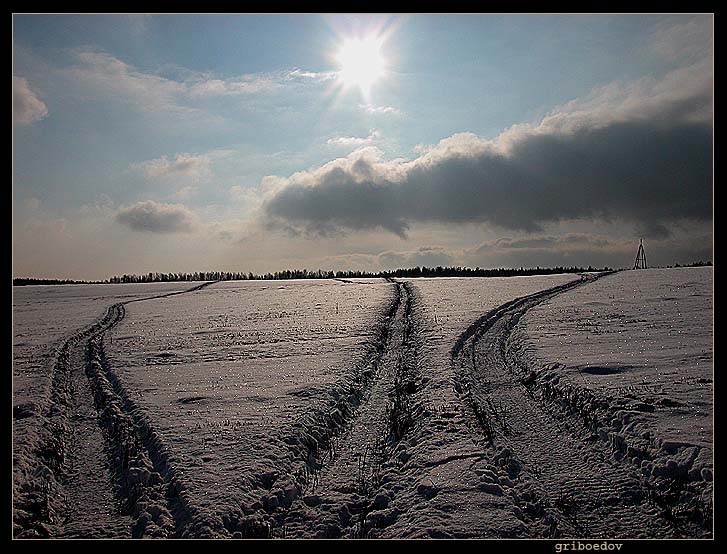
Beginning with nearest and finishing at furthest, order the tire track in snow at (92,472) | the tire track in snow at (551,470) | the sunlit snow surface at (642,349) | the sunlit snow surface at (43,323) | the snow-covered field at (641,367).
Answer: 1. the tire track in snow at (551,470)
2. the tire track in snow at (92,472)
3. the snow-covered field at (641,367)
4. the sunlit snow surface at (642,349)
5. the sunlit snow surface at (43,323)

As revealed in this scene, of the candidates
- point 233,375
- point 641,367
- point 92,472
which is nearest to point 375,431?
point 92,472

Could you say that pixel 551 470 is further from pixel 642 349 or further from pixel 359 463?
pixel 642 349

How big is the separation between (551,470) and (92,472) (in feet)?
27.2

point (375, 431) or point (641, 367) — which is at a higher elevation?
point (641, 367)

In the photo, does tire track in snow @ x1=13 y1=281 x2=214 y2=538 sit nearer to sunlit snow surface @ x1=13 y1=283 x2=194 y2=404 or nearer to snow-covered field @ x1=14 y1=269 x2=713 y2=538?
snow-covered field @ x1=14 y1=269 x2=713 y2=538

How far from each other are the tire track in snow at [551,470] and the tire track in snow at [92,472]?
5.57 meters

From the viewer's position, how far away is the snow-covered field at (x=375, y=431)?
24.0ft

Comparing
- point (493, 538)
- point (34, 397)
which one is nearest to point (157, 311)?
point (34, 397)

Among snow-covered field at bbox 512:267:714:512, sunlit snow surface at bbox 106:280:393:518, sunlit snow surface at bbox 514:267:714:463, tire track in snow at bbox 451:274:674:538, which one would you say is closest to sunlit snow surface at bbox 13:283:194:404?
sunlit snow surface at bbox 106:280:393:518

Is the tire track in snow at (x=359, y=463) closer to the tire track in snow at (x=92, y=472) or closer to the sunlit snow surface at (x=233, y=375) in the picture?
the sunlit snow surface at (x=233, y=375)

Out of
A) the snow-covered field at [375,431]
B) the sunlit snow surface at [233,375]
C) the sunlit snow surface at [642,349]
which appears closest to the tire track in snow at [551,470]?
the snow-covered field at [375,431]

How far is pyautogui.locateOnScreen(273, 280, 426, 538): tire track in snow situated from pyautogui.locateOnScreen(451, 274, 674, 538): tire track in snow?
1.68 metres

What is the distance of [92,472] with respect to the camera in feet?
29.6
